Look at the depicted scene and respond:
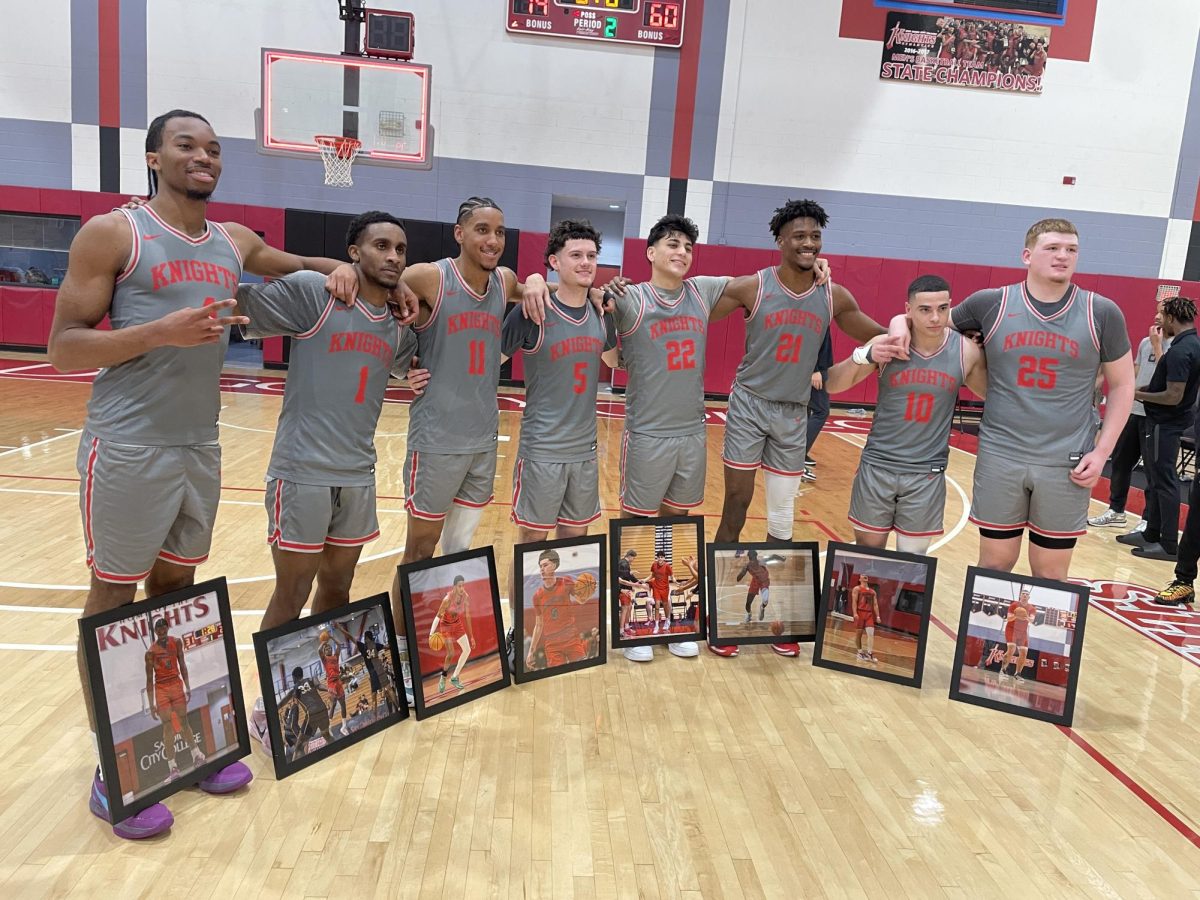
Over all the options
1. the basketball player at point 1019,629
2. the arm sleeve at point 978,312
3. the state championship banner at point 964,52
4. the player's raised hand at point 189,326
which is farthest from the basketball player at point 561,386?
the state championship banner at point 964,52

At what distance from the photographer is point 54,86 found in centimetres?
1288

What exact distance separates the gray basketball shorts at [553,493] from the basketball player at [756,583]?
2.65 feet

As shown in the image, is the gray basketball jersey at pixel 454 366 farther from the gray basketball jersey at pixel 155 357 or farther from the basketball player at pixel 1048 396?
the basketball player at pixel 1048 396

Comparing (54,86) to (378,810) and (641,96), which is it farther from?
(378,810)

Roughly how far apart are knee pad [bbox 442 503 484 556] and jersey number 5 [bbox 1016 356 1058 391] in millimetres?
2374

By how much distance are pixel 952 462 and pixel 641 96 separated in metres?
7.21

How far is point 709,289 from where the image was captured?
13.6ft

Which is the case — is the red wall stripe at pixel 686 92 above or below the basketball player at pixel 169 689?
above

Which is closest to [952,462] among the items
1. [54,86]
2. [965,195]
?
[965,195]

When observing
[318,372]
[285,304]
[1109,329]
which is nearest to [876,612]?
[1109,329]

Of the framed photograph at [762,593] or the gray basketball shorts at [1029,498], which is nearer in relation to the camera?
the gray basketball shorts at [1029,498]

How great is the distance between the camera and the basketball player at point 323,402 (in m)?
3.01

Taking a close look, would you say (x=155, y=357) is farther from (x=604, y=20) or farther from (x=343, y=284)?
(x=604, y=20)

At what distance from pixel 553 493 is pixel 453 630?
2.36ft
